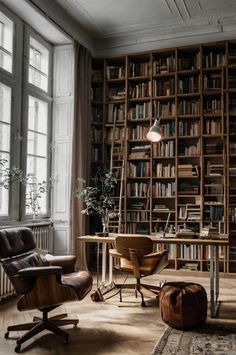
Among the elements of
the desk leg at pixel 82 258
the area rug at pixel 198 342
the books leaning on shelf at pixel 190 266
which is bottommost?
the area rug at pixel 198 342

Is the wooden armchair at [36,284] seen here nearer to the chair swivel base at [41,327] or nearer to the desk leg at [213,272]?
the chair swivel base at [41,327]

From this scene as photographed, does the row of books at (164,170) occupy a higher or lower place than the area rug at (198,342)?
higher

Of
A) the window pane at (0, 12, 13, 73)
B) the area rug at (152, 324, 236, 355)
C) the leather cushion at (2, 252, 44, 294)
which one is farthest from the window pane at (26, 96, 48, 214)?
the area rug at (152, 324, 236, 355)

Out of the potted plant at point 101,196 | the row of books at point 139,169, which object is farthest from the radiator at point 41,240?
the row of books at point 139,169

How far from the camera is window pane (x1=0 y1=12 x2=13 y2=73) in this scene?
16.3 feet

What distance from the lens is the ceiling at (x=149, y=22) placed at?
5.57m

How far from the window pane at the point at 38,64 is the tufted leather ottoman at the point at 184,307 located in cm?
368

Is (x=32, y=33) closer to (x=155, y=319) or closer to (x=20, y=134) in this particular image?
(x=20, y=134)

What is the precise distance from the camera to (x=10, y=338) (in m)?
3.20

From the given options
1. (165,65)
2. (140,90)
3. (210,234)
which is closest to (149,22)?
(165,65)

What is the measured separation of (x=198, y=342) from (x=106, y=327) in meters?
0.84

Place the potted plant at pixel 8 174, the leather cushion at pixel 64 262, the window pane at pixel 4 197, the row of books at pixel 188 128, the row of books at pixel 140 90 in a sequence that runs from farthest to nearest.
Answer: the row of books at pixel 140 90 → the row of books at pixel 188 128 → the window pane at pixel 4 197 → the potted plant at pixel 8 174 → the leather cushion at pixel 64 262

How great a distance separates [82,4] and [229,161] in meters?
3.09

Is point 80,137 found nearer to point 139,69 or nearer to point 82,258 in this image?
point 139,69
